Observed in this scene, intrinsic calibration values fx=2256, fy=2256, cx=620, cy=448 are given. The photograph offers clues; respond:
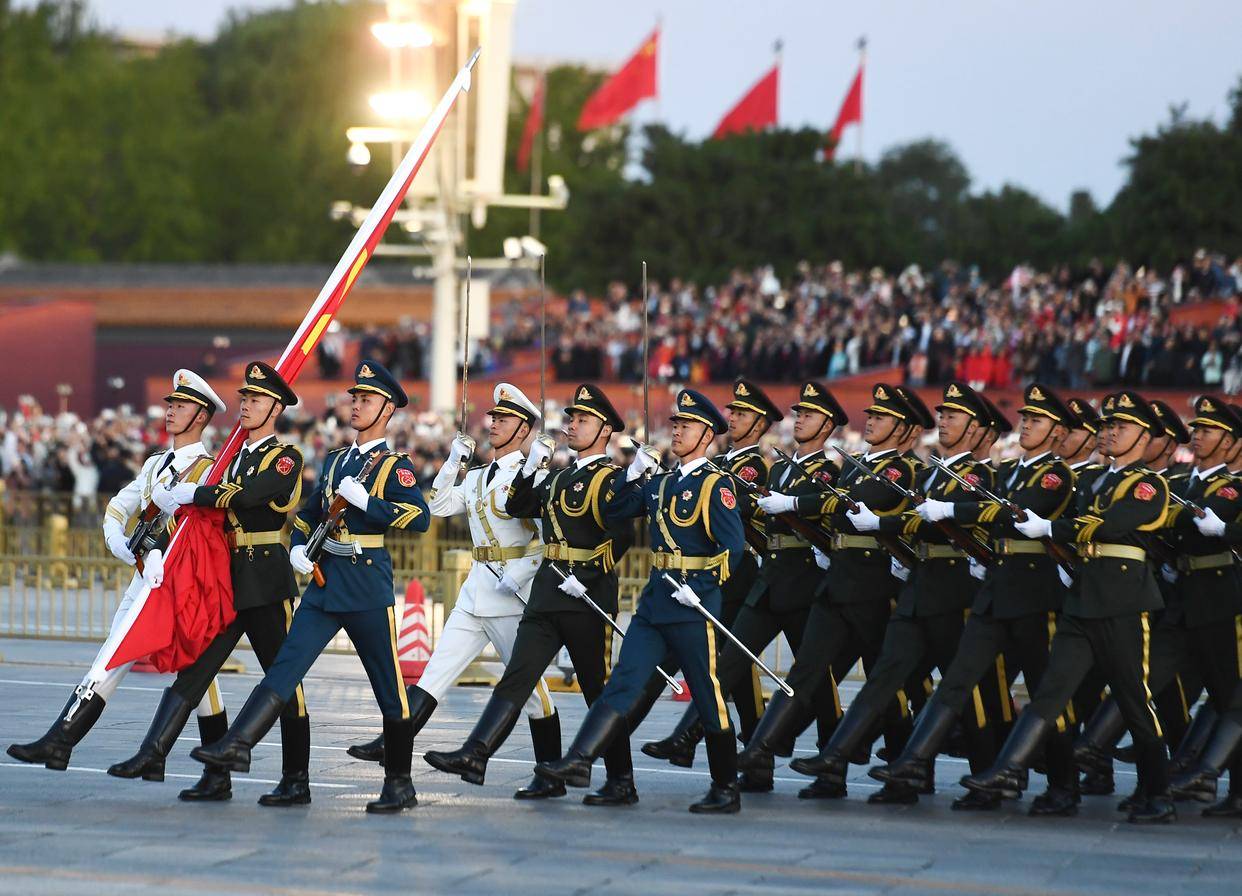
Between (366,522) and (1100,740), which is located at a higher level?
(366,522)

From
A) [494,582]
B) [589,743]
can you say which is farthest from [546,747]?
[494,582]

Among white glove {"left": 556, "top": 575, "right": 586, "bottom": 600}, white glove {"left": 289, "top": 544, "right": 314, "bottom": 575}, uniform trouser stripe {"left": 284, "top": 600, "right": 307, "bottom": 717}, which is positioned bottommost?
uniform trouser stripe {"left": 284, "top": 600, "right": 307, "bottom": 717}

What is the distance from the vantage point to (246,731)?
970cm

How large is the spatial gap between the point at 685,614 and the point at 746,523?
5.53 ft

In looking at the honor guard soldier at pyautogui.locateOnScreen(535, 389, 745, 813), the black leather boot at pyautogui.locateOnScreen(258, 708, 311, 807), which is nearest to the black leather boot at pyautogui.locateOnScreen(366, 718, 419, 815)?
the black leather boot at pyautogui.locateOnScreen(258, 708, 311, 807)

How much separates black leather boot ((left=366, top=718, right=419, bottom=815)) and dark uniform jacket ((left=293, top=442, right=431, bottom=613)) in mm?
542

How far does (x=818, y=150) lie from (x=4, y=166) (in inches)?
1016

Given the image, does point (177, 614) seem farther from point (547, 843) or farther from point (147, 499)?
point (547, 843)

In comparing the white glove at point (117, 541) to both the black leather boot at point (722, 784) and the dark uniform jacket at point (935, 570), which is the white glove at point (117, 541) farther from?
the dark uniform jacket at point (935, 570)

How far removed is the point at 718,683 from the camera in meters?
10.1

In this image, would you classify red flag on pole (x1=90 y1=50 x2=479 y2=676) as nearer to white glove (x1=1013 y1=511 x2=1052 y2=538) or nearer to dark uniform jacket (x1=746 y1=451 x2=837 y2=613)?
dark uniform jacket (x1=746 y1=451 x2=837 y2=613)

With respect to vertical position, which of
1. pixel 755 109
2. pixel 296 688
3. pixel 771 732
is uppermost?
pixel 755 109

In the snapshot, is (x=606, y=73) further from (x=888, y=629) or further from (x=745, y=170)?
(x=888, y=629)

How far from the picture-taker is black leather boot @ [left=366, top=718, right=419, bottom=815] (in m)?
9.89
